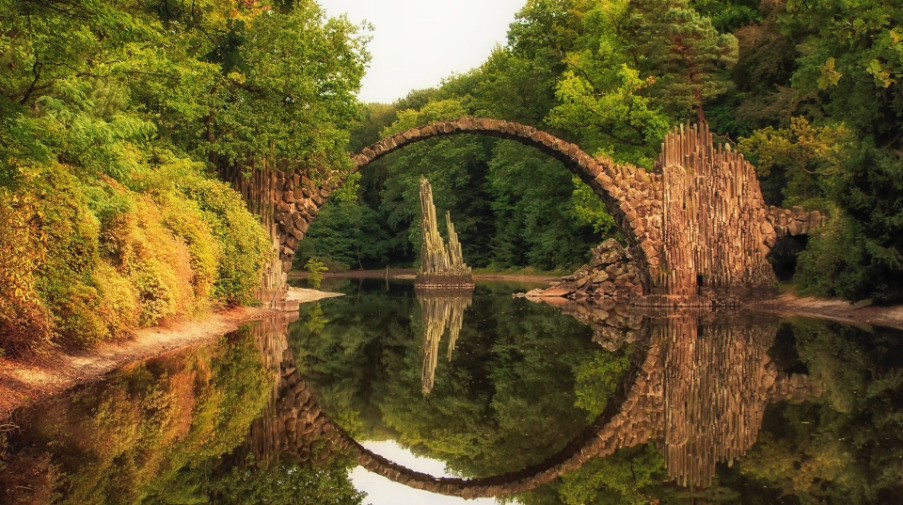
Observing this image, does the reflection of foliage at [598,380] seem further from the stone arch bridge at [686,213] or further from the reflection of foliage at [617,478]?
the stone arch bridge at [686,213]

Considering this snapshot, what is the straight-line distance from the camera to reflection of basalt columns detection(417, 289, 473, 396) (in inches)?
568

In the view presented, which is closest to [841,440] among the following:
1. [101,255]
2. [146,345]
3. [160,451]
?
[160,451]

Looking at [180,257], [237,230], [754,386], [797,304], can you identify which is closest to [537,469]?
[754,386]

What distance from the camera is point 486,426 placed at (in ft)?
31.2

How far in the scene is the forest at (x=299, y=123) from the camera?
10.9m

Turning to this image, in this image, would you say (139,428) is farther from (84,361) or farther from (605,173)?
(605,173)

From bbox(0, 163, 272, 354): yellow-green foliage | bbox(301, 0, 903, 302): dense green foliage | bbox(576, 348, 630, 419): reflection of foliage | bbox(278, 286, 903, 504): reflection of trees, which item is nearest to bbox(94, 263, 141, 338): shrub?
bbox(0, 163, 272, 354): yellow-green foliage

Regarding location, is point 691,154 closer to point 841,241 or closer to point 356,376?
point 841,241

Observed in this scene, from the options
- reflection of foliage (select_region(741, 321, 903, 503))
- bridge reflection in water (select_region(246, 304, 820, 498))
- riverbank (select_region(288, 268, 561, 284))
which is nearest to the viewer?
reflection of foliage (select_region(741, 321, 903, 503))

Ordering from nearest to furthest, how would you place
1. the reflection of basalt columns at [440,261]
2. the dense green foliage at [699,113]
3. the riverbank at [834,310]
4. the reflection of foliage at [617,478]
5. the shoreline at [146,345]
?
the reflection of foliage at [617,478], the shoreline at [146,345], the riverbank at [834,310], the dense green foliage at [699,113], the reflection of basalt columns at [440,261]

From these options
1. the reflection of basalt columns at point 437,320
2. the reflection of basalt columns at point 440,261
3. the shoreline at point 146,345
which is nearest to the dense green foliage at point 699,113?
the shoreline at point 146,345

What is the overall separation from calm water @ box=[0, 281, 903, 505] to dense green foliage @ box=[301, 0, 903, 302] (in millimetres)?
4837

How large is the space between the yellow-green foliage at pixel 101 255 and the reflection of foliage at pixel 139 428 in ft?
3.44

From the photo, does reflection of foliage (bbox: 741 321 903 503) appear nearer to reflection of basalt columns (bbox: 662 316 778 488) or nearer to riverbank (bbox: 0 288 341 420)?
reflection of basalt columns (bbox: 662 316 778 488)
